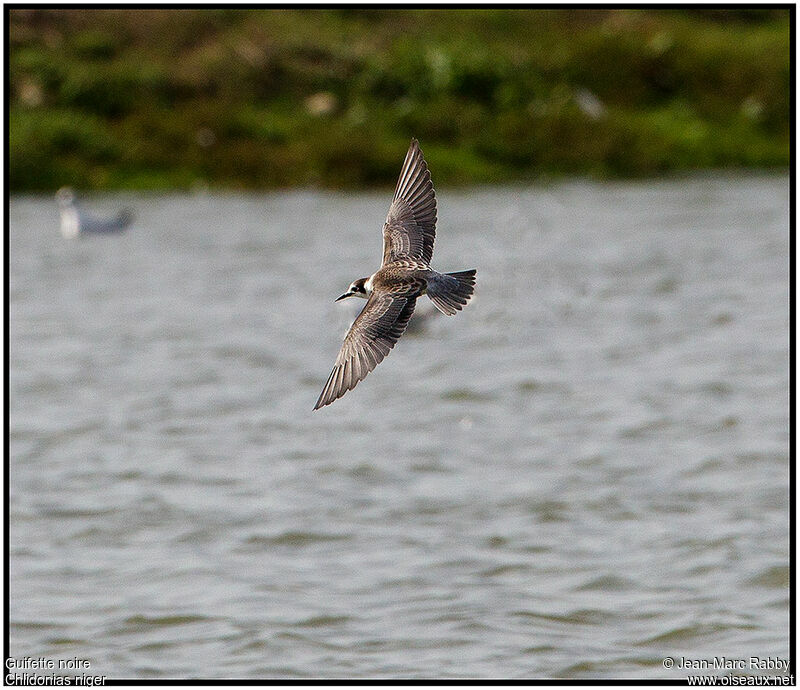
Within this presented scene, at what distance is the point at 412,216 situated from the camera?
23.4 feet

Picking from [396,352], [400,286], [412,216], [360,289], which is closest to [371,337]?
[400,286]

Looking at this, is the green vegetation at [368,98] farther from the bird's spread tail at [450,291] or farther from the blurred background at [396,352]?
the bird's spread tail at [450,291]

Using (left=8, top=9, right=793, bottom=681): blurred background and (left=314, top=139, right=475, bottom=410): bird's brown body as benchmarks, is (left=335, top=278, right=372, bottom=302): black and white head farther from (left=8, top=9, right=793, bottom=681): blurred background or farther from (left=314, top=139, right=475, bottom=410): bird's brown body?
(left=8, top=9, right=793, bottom=681): blurred background

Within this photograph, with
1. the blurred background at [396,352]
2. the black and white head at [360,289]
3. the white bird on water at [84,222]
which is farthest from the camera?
the white bird on water at [84,222]

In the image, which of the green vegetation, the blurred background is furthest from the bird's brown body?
the green vegetation

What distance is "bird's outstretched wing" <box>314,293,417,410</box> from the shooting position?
20.1ft

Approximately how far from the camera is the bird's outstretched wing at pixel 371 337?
6133 millimetres

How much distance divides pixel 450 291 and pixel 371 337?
0.51 meters

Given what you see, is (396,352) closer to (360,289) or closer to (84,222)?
(84,222)

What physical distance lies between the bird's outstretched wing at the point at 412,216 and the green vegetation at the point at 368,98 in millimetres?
17501

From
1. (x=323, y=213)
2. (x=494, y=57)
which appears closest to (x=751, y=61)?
(x=494, y=57)

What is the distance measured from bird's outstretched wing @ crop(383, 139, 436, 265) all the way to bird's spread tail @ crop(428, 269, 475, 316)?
1.11ft

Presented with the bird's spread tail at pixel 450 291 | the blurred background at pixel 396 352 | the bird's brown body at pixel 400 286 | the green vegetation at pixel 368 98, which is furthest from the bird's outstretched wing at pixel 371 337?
the green vegetation at pixel 368 98

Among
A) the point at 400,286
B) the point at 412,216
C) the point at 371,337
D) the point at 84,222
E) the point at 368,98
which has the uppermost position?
the point at 368,98
